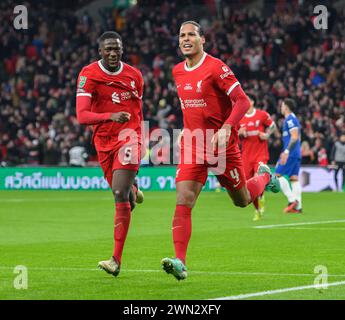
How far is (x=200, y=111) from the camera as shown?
34.5 feet

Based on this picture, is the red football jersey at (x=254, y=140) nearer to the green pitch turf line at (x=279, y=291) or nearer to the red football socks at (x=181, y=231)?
the red football socks at (x=181, y=231)

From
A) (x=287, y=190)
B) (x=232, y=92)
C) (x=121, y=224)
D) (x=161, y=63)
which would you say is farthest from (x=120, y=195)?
(x=161, y=63)

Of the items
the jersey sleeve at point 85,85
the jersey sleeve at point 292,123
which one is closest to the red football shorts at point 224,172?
the jersey sleeve at point 85,85

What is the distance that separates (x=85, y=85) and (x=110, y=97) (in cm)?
33

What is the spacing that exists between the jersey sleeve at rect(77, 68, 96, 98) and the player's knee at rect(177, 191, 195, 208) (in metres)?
1.73

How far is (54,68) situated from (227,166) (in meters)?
29.1

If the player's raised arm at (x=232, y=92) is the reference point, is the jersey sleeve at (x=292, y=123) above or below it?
below

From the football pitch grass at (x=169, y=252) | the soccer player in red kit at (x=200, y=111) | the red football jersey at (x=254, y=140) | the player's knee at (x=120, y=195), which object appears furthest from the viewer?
the red football jersey at (x=254, y=140)

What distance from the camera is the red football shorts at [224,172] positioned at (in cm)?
1038

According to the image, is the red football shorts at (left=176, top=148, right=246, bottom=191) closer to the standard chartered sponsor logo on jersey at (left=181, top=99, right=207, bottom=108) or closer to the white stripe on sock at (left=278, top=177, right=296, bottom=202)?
the standard chartered sponsor logo on jersey at (left=181, top=99, right=207, bottom=108)

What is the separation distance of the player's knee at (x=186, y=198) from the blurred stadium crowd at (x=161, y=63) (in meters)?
21.2
